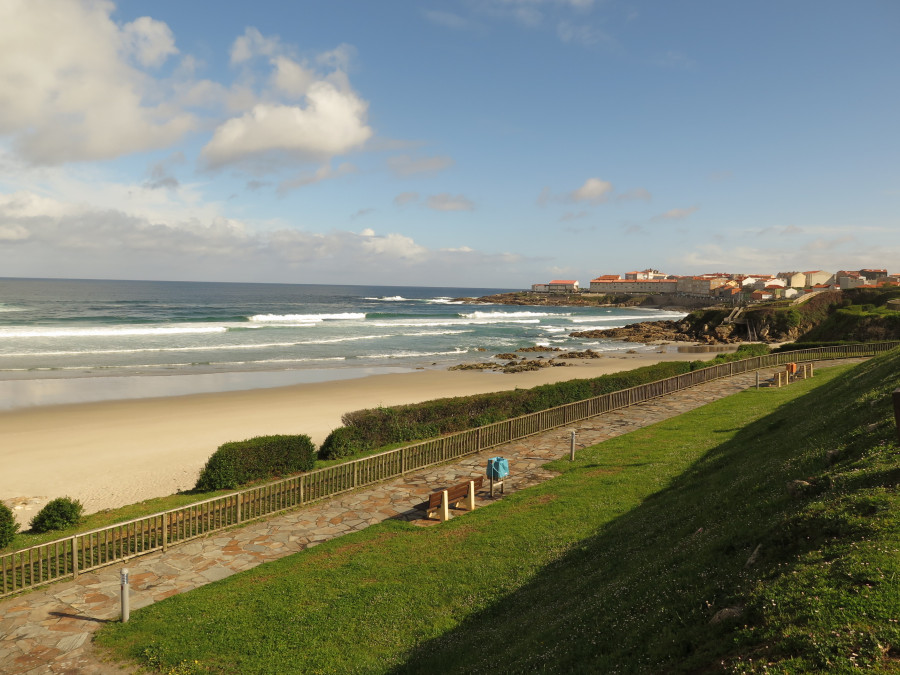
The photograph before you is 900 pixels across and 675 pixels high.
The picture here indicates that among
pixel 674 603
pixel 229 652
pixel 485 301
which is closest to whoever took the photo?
pixel 674 603

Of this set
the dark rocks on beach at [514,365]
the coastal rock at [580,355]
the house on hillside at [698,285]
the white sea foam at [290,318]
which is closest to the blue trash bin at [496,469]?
the dark rocks on beach at [514,365]

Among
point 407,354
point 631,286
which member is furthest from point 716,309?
point 631,286

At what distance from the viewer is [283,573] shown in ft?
32.7

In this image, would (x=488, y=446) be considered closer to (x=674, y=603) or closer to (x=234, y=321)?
(x=674, y=603)

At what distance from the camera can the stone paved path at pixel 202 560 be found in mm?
7902

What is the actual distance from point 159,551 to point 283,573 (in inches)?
131

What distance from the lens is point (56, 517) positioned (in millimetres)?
12477

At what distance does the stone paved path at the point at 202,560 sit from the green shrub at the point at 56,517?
3.09 m

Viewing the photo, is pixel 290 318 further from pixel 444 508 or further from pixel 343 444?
pixel 444 508

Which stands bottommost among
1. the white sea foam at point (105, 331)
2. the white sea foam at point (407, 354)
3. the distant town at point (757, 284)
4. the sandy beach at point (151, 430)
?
the sandy beach at point (151, 430)

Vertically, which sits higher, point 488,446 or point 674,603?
point 674,603

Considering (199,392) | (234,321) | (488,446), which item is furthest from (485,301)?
(488,446)

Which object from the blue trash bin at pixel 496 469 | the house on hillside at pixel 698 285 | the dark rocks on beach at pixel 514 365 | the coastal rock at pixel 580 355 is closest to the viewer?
the blue trash bin at pixel 496 469

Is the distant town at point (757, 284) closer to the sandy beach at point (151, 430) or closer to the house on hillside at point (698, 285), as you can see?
the house on hillside at point (698, 285)
